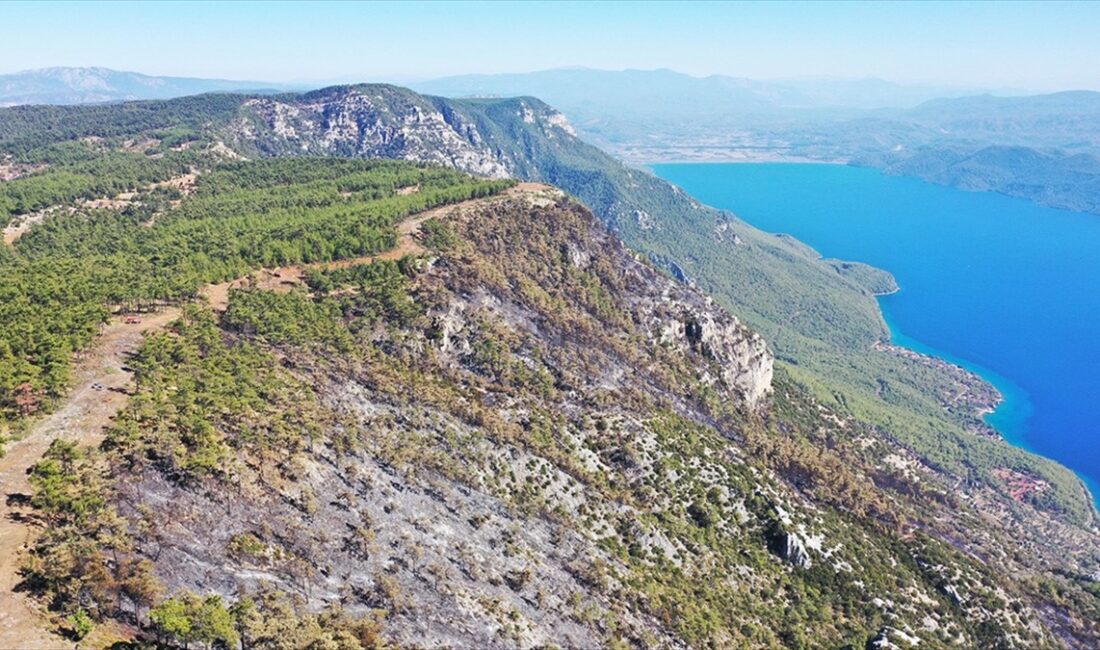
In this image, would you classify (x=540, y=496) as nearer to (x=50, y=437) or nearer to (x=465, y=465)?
(x=465, y=465)

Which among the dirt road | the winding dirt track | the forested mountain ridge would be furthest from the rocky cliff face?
the dirt road

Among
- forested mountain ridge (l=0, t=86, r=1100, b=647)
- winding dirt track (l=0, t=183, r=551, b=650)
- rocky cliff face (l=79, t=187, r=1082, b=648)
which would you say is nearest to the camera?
winding dirt track (l=0, t=183, r=551, b=650)

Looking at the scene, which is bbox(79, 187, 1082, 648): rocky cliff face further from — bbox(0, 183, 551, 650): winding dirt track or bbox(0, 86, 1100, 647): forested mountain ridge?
bbox(0, 183, 551, 650): winding dirt track

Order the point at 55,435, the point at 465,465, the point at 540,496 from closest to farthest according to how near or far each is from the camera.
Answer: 1. the point at 55,435
2. the point at 465,465
3. the point at 540,496

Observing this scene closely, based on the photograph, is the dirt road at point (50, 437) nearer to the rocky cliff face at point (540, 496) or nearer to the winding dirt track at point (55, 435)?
the winding dirt track at point (55, 435)

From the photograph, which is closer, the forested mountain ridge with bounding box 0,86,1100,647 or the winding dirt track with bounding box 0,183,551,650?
the winding dirt track with bounding box 0,183,551,650

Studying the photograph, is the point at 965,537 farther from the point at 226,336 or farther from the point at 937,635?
the point at 226,336

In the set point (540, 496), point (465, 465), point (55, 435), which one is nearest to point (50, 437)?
point (55, 435)
